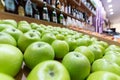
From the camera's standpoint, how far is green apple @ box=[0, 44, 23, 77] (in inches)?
14.6

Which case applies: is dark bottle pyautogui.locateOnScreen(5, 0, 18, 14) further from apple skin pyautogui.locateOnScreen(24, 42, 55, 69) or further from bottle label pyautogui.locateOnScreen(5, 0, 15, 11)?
apple skin pyautogui.locateOnScreen(24, 42, 55, 69)

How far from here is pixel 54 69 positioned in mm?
364

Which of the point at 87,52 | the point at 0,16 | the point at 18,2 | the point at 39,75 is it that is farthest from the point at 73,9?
the point at 39,75

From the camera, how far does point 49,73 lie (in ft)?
1.15

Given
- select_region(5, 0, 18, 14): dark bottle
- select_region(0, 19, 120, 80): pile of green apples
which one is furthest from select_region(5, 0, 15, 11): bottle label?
select_region(0, 19, 120, 80): pile of green apples

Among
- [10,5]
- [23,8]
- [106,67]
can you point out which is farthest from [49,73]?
[23,8]

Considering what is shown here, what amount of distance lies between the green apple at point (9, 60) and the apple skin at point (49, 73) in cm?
5

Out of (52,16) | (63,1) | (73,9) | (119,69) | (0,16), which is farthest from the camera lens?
(73,9)

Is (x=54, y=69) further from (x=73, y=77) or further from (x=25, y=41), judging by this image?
(x=25, y=41)

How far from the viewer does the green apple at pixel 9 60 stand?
1.22 ft

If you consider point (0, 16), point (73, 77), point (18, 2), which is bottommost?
point (73, 77)

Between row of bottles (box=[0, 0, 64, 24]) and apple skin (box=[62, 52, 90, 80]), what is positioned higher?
row of bottles (box=[0, 0, 64, 24])

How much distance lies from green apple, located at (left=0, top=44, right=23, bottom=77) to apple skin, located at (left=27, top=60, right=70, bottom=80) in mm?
53

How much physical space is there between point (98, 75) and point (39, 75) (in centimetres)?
14
